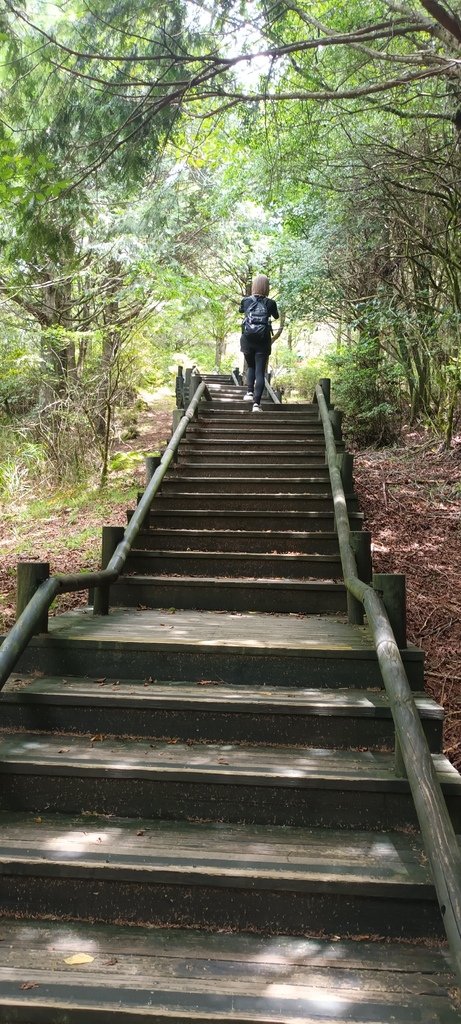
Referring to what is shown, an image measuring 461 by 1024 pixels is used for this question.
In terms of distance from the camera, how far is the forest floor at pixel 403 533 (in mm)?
4749

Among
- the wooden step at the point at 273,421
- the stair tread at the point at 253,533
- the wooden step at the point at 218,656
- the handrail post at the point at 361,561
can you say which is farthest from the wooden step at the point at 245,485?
the wooden step at the point at 218,656

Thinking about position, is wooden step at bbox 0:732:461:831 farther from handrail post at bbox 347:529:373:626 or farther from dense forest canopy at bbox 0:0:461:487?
dense forest canopy at bbox 0:0:461:487

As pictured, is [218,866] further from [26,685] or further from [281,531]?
[281,531]

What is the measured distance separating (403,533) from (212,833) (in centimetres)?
453

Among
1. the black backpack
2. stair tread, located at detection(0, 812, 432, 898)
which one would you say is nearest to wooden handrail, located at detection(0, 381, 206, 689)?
stair tread, located at detection(0, 812, 432, 898)

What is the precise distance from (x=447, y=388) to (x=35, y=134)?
20.3 feet

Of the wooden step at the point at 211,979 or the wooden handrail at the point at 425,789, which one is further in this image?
the wooden step at the point at 211,979

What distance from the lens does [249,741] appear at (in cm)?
322

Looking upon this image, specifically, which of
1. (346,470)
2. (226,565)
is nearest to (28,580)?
(226,565)

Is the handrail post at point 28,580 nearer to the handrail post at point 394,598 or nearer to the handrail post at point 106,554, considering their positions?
the handrail post at point 106,554

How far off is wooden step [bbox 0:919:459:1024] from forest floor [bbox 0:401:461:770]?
5.32ft

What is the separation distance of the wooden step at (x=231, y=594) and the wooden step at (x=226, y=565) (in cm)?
41

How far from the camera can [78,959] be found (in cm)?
220

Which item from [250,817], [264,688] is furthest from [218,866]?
[264,688]
